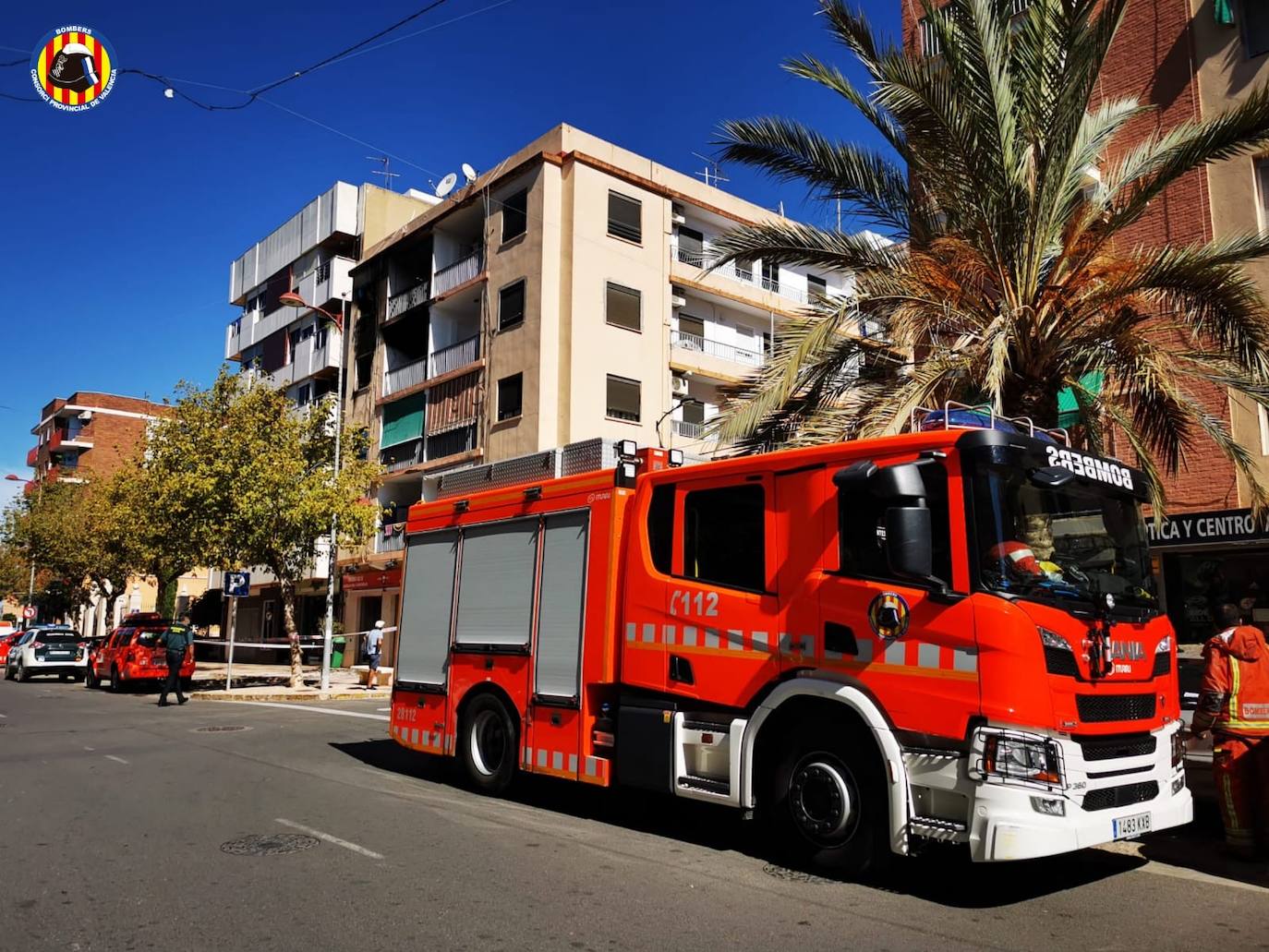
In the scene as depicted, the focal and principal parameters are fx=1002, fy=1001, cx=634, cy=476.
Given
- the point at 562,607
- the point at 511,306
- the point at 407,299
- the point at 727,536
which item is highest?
the point at 407,299

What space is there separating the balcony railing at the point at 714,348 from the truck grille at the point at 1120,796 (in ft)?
88.7

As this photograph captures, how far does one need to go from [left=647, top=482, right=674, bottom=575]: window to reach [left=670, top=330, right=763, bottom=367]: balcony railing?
2480 cm

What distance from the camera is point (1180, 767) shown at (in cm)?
664

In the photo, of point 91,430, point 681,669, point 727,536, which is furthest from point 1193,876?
point 91,430

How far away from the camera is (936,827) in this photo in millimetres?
5754

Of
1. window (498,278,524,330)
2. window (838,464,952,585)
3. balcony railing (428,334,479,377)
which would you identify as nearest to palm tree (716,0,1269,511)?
window (838,464,952,585)

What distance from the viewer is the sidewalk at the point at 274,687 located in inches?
895

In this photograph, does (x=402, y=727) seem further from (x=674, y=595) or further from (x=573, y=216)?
(x=573, y=216)

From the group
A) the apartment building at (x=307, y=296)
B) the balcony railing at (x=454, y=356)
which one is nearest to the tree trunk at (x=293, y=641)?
the balcony railing at (x=454, y=356)

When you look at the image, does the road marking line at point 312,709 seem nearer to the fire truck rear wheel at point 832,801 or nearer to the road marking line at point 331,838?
the road marking line at point 331,838

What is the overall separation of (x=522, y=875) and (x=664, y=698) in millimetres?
1762

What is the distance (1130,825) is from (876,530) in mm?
2250

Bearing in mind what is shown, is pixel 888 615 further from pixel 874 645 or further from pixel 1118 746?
pixel 1118 746

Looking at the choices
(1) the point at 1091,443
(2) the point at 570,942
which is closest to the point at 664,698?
(2) the point at 570,942
